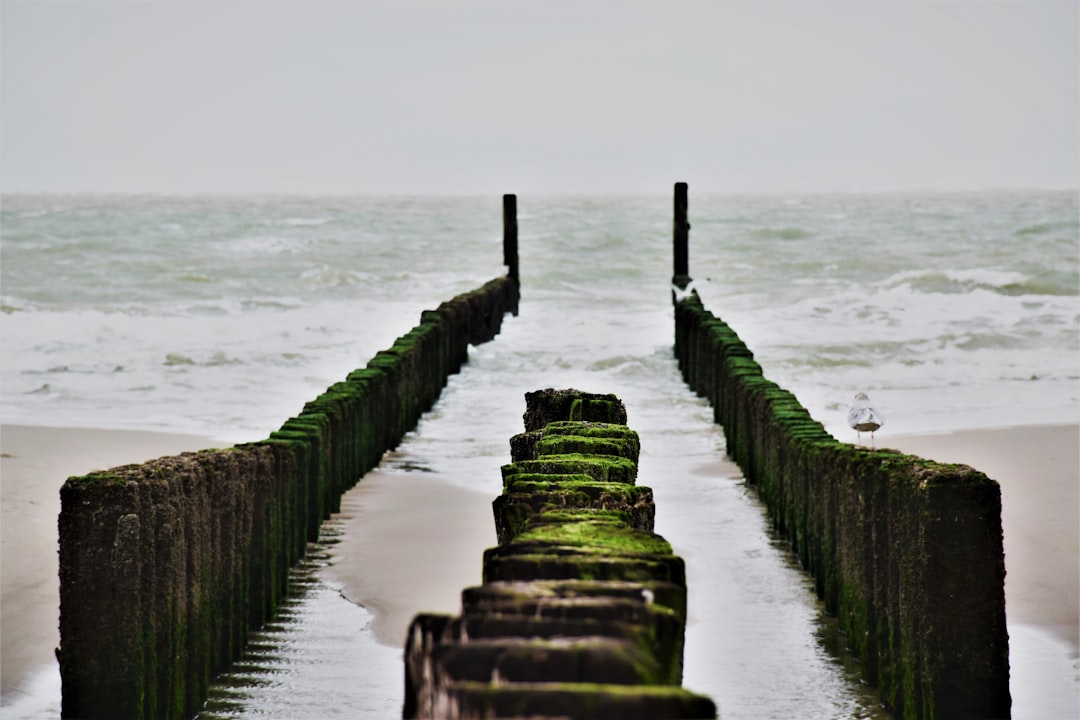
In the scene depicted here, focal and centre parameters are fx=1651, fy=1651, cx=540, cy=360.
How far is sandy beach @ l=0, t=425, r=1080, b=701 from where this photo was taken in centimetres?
841

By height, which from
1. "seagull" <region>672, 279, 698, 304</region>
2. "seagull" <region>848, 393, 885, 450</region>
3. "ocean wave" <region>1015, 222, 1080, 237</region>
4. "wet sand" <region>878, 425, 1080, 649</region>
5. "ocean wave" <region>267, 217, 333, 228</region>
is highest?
"seagull" <region>848, 393, 885, 450</region>

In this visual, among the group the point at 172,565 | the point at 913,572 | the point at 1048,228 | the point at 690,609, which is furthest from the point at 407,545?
the point at 1048,228

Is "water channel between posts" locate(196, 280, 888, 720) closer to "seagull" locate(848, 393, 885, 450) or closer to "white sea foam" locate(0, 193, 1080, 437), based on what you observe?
"seagull" locate(848, 393, 885, 450)

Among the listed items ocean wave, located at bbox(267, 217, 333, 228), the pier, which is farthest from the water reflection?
ocean wave, located at bbox(267, 217, 333, 228)

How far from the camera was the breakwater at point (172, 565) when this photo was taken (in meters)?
5.78

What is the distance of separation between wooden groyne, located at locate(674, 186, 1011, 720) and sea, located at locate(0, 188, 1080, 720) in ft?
0.95

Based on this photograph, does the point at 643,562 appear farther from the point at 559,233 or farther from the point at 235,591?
the point at 559,233

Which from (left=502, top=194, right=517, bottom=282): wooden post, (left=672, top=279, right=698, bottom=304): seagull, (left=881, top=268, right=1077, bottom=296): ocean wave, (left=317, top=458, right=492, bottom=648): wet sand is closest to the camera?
(left=317, top=458, right=492, bottom=648): wet sand

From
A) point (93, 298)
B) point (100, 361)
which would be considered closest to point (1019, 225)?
point (93, 298)

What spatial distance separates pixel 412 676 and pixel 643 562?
3.12 ft

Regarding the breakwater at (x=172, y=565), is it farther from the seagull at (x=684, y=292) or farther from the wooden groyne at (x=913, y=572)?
the seagull at (x=684, y=292)

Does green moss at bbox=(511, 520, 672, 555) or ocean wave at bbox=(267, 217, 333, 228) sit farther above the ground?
green moss at bbox=(511, 520, 672, 555)

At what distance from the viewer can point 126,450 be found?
14.9 m

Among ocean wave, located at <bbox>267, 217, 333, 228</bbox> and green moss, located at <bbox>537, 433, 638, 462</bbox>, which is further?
ocean wave, located at <bbox>267, 217, 333, 228</bbox>
